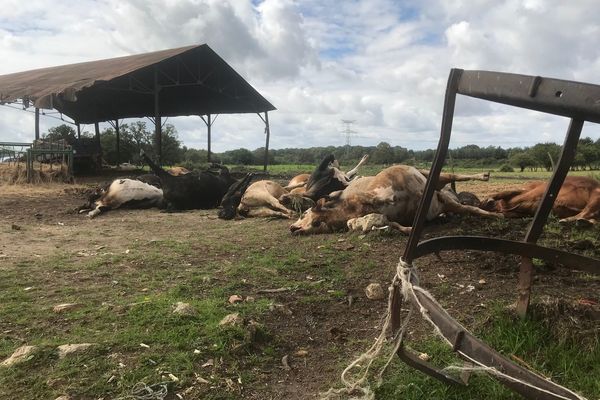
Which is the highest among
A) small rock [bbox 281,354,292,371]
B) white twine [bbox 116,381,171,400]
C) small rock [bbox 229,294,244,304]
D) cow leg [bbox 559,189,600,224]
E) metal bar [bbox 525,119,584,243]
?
metal bar [bbox 525,119,584,243]

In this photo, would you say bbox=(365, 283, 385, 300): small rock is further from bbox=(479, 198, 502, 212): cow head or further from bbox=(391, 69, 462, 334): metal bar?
bbox=(479, 198, 502, 212): cow head

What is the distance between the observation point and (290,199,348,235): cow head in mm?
6820

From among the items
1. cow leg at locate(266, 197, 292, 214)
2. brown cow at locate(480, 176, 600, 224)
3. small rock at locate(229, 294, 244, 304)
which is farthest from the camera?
cow leg at locate(266, 197, 292, 214)

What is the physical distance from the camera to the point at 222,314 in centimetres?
353

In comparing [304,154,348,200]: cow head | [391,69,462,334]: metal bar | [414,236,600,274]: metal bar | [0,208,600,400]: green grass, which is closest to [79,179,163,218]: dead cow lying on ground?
[304,154,348,200]: cow head

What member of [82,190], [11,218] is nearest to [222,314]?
[11,218]

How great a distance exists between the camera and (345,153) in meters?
32.1

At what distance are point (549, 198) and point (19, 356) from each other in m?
3.29

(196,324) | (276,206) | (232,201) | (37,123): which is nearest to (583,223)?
(196,324)

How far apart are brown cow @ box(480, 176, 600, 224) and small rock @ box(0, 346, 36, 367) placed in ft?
20.0

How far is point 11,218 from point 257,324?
7.32m

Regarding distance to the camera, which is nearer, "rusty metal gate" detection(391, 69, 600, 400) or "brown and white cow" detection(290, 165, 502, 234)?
"rusty metal gate" detection(391, 69, 600, 400)

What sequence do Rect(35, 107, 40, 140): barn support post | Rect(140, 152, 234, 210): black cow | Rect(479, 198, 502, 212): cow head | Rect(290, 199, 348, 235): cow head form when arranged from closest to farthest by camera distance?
1. Rect(290, 199, 348, 235): cow head
2. Rect(479, 198, 502, 212): cow head
3. Rect(140, 152, 234, 210): black cow
4. Rect(35, 107, 40, 140): barn support post

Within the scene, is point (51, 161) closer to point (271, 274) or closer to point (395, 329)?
point (271, 274)
